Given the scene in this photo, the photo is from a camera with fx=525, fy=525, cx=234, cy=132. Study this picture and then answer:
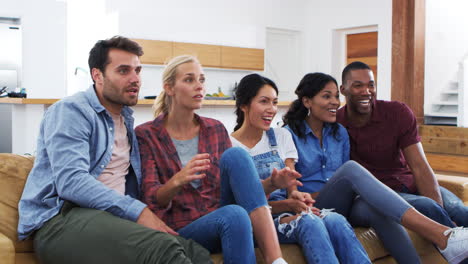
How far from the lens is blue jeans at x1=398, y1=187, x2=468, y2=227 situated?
2354mm

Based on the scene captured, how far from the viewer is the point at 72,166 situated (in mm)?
1775

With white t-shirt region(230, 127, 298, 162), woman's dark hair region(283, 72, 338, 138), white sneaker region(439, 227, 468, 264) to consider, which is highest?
woman's dark hair region(283, 72, 338, 138)

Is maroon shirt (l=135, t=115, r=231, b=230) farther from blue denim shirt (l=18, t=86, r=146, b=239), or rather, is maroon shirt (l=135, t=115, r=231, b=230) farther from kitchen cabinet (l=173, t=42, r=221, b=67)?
kitchen cabinet (l=173, t=42, r=221, b=67)

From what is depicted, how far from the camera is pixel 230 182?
2.00 meters

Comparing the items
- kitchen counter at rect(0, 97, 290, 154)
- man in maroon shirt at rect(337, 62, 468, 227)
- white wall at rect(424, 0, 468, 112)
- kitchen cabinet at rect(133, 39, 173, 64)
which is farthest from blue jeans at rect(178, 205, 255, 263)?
white wall at rect(424, 0, 468, 112)

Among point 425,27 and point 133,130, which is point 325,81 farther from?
point 425,27

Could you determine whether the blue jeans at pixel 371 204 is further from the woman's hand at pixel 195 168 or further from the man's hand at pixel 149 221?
the man's hand at pixel 149 221

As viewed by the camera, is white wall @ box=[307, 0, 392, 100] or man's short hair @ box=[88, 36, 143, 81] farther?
white wall @ box=[307, 0, 392, 100]

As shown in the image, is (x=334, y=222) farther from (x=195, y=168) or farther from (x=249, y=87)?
(x=249, y=87)

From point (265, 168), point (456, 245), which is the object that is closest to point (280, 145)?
point (265, 168)

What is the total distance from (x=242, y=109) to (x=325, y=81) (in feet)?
1.54

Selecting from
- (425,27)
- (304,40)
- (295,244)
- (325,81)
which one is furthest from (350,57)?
(295,244)

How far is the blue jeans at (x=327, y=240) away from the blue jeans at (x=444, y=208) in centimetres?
52

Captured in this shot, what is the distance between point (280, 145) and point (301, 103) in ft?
1.17
